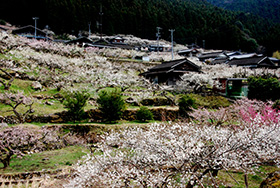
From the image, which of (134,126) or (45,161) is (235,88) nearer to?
(134,126)

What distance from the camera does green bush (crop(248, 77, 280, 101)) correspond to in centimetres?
1641

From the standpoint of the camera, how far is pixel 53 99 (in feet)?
41.1

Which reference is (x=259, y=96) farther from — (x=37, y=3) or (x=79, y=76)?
(x=37, y=3)

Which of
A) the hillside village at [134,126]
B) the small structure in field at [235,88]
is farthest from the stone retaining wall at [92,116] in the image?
the small structure in field at [235,88]

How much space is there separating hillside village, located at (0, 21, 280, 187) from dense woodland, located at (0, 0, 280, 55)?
3704 cm

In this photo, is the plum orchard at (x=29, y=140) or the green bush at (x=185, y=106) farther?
the green bush at (x=185, y=106)

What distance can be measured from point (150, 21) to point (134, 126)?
218ft

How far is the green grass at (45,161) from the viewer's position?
6283 mm

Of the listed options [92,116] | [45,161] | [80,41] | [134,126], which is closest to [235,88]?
[134,126]

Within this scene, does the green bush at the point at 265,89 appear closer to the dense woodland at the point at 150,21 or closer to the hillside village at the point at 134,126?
the hillside village at the point at 134,126

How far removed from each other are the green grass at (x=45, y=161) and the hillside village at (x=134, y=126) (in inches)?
5.0

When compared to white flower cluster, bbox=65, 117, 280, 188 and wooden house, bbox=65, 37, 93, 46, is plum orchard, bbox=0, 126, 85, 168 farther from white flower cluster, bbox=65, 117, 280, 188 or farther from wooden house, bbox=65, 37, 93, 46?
wooden house, bbox=65, 37, 93, 46

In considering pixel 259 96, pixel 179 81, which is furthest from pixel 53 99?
pixel 259 96

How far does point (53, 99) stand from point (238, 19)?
91.8 metres
